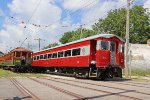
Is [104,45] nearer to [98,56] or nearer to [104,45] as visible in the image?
[104,45]

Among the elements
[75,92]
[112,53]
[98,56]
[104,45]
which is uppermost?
A: [104,45]

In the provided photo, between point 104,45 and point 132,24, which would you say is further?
point 132,24

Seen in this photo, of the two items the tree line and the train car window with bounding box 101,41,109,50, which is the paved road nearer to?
the train car window with bounding box 101,41,109,50

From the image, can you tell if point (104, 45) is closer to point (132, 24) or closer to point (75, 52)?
point (75, 52)

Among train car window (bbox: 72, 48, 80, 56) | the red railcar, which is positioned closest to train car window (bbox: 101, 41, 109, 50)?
the red railcar

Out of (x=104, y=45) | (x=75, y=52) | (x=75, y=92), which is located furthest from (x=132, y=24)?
(x=75, y=92)

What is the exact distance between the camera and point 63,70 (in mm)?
31844

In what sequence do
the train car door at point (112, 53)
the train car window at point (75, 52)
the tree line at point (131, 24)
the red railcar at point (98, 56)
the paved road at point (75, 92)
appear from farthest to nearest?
the tree line at point (131, 24) → the train car window at point (75, 52) → the train car door at point (112, 53) → the red railcar at point (98, 56) → the paved road at point (75, 92)

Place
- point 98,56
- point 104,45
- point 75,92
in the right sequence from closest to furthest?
point 75,92 < point 98,56 < point 104,45

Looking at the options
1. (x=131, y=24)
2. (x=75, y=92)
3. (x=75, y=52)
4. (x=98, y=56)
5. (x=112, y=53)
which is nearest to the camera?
(x=75, y=92)

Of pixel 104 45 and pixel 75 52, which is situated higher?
pixel 104 45

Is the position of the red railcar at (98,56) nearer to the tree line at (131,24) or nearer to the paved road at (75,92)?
the paved road at (75,92)

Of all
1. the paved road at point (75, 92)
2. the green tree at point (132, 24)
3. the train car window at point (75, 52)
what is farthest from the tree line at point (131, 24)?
the paved road at point (75, 92)

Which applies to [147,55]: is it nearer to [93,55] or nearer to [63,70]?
[63,70]
